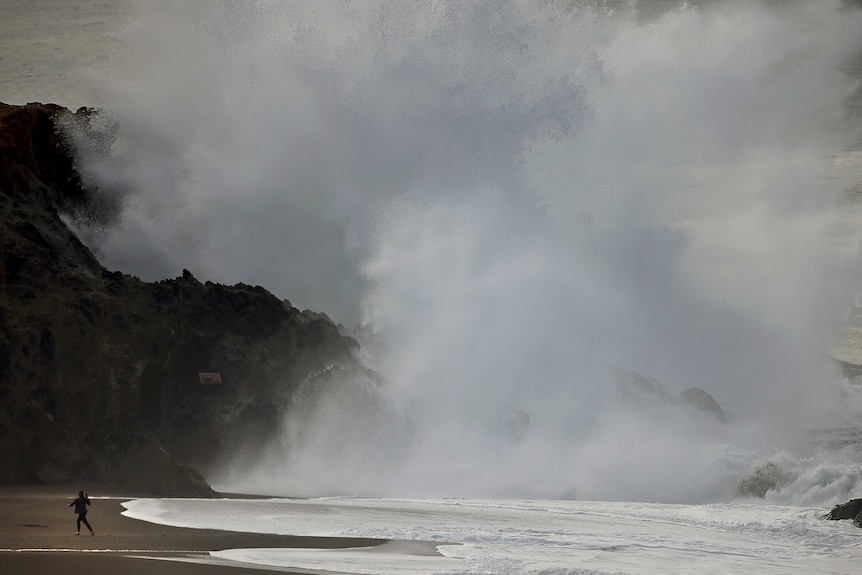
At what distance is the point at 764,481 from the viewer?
30547 millimetres

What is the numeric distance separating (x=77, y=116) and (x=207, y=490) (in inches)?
598

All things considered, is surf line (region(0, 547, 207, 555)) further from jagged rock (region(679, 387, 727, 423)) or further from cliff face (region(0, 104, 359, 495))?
jagged rock (region(679, 387, 727, 423))

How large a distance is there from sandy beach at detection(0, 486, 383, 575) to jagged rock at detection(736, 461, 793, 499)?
57.0 feet

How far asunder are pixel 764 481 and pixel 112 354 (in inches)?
757

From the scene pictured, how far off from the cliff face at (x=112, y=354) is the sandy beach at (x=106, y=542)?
323 centimetres

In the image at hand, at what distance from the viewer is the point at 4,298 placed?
2484 cm

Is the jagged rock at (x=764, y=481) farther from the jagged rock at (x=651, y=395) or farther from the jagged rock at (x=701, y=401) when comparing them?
the jagged rock at (x=701, y=401)

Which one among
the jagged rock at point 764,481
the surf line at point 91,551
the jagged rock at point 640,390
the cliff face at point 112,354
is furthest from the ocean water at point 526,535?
the jagged rock at point 640,390

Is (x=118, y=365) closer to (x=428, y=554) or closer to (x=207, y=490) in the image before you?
(x=207, y=490)

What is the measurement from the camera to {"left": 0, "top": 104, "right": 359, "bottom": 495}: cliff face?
74.7ft

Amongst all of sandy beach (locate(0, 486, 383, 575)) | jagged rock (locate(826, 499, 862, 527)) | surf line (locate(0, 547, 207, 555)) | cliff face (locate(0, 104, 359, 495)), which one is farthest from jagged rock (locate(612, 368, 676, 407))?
surf line (locate(0, 547, 207, 555))

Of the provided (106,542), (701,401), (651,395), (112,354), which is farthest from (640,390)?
(106,542)

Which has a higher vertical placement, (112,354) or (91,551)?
(112,354)

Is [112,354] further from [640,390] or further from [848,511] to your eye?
[640,390]
